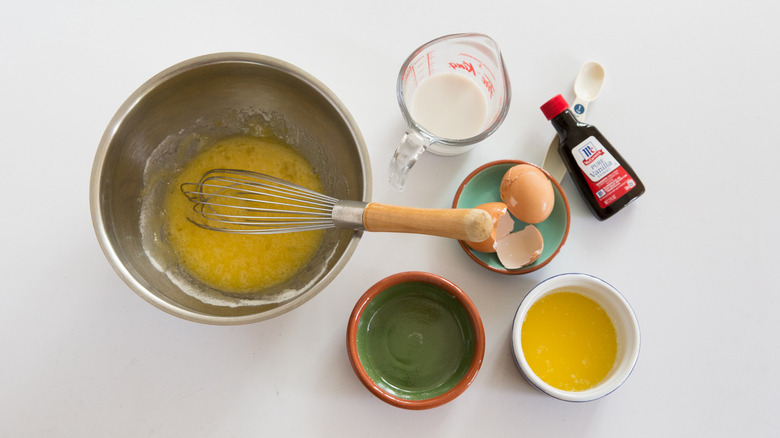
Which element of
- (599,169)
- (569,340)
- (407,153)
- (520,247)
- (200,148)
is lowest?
(569,340)

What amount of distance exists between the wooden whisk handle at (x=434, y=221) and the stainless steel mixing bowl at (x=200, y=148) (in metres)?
0.05

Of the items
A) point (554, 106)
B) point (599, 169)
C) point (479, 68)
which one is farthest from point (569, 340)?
point (479, 68)

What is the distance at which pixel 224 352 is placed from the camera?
979 millimetres

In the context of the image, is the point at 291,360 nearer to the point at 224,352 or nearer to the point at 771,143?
the point at 224,352

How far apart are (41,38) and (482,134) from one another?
883mm

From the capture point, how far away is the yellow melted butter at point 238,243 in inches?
37.1

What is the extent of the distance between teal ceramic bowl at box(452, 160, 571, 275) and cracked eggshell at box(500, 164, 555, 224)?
0.04 m

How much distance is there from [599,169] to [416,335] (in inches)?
18.4

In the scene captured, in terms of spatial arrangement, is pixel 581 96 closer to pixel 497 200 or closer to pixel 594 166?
pixel 594 166

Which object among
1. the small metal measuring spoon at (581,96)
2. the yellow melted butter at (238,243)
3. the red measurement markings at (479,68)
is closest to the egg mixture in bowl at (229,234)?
the yellow melted butter at (238,243)

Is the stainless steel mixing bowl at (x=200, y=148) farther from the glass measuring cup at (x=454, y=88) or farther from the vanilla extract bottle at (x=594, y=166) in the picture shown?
the vanilla extract bottle at (x=594, y=166)

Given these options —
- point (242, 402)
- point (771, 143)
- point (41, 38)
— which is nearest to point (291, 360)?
point (242, 402)

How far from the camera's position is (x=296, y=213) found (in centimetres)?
87

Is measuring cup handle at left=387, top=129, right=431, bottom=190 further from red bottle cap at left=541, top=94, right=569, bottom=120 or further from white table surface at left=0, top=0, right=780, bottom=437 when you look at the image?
red bottle cap at left=541, top=94, right=569, bottom=120
